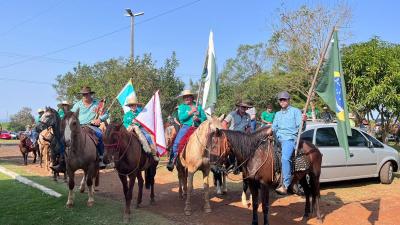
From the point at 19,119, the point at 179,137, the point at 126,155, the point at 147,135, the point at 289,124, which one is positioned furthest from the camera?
the point at 19,119

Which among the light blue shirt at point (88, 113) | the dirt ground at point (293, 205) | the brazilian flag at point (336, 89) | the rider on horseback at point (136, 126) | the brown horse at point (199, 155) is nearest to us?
the brazilian flag at point (336, 89)

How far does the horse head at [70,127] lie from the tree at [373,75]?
40.8ft

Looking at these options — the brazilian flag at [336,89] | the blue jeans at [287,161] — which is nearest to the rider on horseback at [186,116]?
the blue jeans at [287,161]

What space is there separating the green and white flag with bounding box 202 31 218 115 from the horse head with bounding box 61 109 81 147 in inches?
117

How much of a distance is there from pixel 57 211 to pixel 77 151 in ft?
4.51

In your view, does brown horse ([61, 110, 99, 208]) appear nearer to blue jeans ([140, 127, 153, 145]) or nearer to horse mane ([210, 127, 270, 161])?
blue jeans ([140, 127, 153, 145])

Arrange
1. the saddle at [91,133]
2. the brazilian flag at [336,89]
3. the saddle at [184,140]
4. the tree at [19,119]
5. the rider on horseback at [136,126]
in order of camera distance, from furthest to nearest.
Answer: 1. the tree at [19,119]
2. the saddle at [91,133]
3. the saddle at [184,140]
4. the rider on horseback at [136,126]
5. the brazilian flag at [336,89]

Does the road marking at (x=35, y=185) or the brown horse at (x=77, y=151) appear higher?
the brown horse at (x=77, y=151)

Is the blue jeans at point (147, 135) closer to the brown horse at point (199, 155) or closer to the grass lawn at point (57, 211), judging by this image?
the brown horse at point (199, 155)

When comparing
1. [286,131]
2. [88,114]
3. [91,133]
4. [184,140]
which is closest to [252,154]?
[286,131]

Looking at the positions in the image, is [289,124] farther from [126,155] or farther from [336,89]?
[126,155]

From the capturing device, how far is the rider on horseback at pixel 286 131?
295 inches

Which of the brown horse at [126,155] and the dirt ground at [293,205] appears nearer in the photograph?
the brown horse at [126,155]

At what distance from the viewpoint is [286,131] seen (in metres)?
7.76
